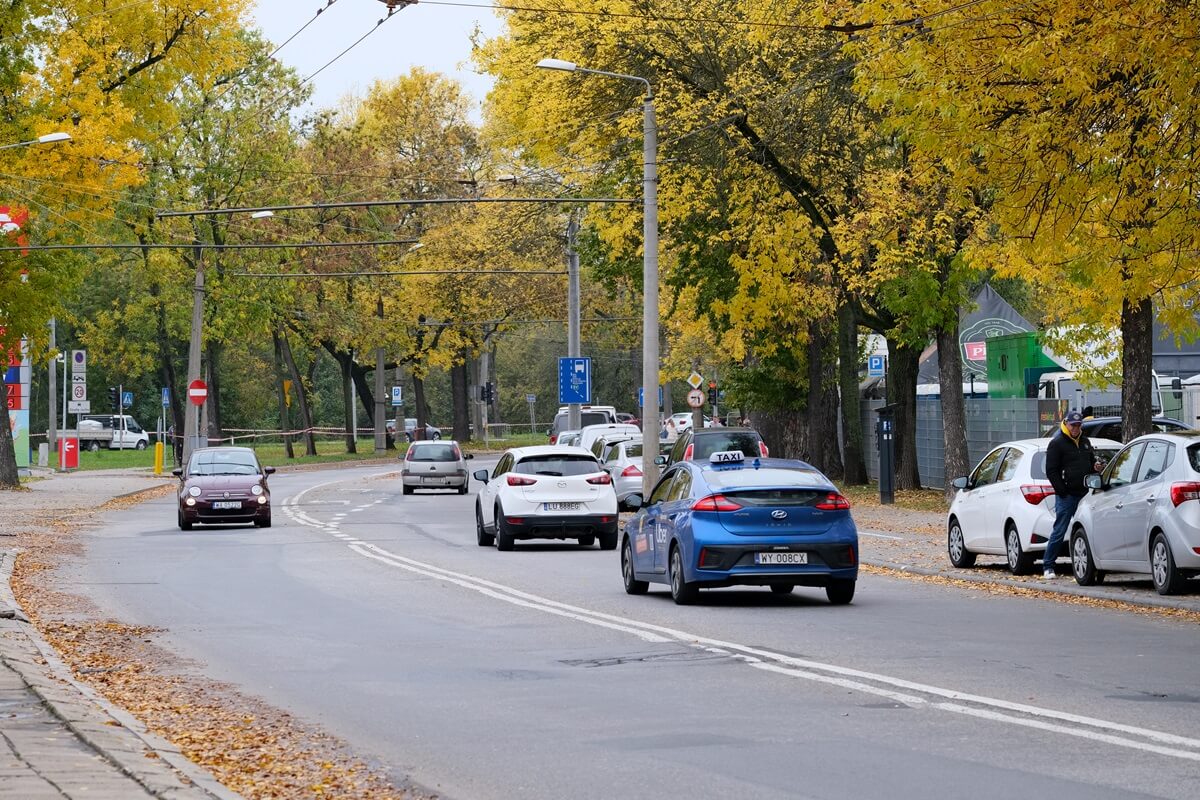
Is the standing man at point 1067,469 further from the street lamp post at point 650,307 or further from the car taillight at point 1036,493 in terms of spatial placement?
the street lamp post at point 650,307

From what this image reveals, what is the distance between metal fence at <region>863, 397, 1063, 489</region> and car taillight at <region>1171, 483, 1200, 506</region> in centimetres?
1896

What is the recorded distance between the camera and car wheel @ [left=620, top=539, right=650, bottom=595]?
64.2 feet

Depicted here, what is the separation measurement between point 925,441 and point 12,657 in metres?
36.3

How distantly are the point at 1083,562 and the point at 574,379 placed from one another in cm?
2788

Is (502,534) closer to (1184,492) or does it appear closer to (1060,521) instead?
(1060,521)

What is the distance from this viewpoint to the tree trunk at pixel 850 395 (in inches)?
1745

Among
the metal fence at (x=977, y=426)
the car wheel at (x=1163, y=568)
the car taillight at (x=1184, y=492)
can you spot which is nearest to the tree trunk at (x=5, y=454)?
the metal fence at (x=977, y=426)

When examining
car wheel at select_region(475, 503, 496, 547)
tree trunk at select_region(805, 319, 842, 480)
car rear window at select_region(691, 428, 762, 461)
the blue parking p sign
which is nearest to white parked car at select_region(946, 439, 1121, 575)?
car wheel at select_region(475, 503, 496, 547)

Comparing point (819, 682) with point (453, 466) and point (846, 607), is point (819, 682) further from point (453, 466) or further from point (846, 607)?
point (453, 466)

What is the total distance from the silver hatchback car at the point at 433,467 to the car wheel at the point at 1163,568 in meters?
33.4

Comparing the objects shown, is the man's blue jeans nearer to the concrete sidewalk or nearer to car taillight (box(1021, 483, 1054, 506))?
car taillight (box(1021, 483, 1054, 506))

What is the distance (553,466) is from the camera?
27922 mm

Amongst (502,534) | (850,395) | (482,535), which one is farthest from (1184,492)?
(850,395)

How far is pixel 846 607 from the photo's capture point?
1781 centimetres
